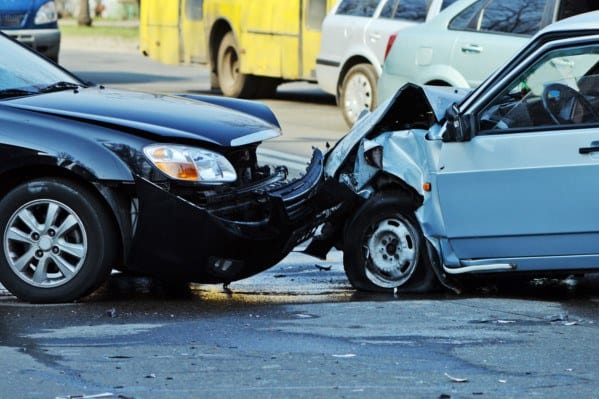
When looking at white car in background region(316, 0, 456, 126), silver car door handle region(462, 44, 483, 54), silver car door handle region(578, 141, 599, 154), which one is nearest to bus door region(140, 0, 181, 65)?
white car in background region(316, 0, 456, 126)

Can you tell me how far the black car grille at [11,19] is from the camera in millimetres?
20609

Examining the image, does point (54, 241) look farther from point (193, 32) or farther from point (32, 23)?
point (193, 32)

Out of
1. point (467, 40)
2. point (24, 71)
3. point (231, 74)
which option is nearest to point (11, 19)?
point (231, 74)

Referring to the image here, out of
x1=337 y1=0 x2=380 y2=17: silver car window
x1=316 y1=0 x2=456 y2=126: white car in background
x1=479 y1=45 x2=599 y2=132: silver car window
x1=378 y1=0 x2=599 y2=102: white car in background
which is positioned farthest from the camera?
x1=337 y1=0 x2=380 y2=17: silver car window

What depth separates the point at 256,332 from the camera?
683cm

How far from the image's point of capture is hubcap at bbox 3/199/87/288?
24.5 ft

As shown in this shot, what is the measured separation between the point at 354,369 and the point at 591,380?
923 millimetres

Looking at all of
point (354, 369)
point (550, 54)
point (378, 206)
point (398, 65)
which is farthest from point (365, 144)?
point (398, 65)

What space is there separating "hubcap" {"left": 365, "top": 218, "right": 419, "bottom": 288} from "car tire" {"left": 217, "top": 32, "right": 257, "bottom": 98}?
13062mm

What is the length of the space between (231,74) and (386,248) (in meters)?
13.7

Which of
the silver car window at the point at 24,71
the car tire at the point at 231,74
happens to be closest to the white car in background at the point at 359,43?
the car tire at the point at 231,74

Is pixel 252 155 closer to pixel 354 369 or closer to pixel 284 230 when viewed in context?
pixel 284 230

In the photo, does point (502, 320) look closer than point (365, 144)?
Yes

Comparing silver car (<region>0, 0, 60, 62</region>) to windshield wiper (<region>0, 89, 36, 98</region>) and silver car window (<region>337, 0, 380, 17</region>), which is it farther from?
windshield wiper (<region>0, 89, 36, 98</region>)
